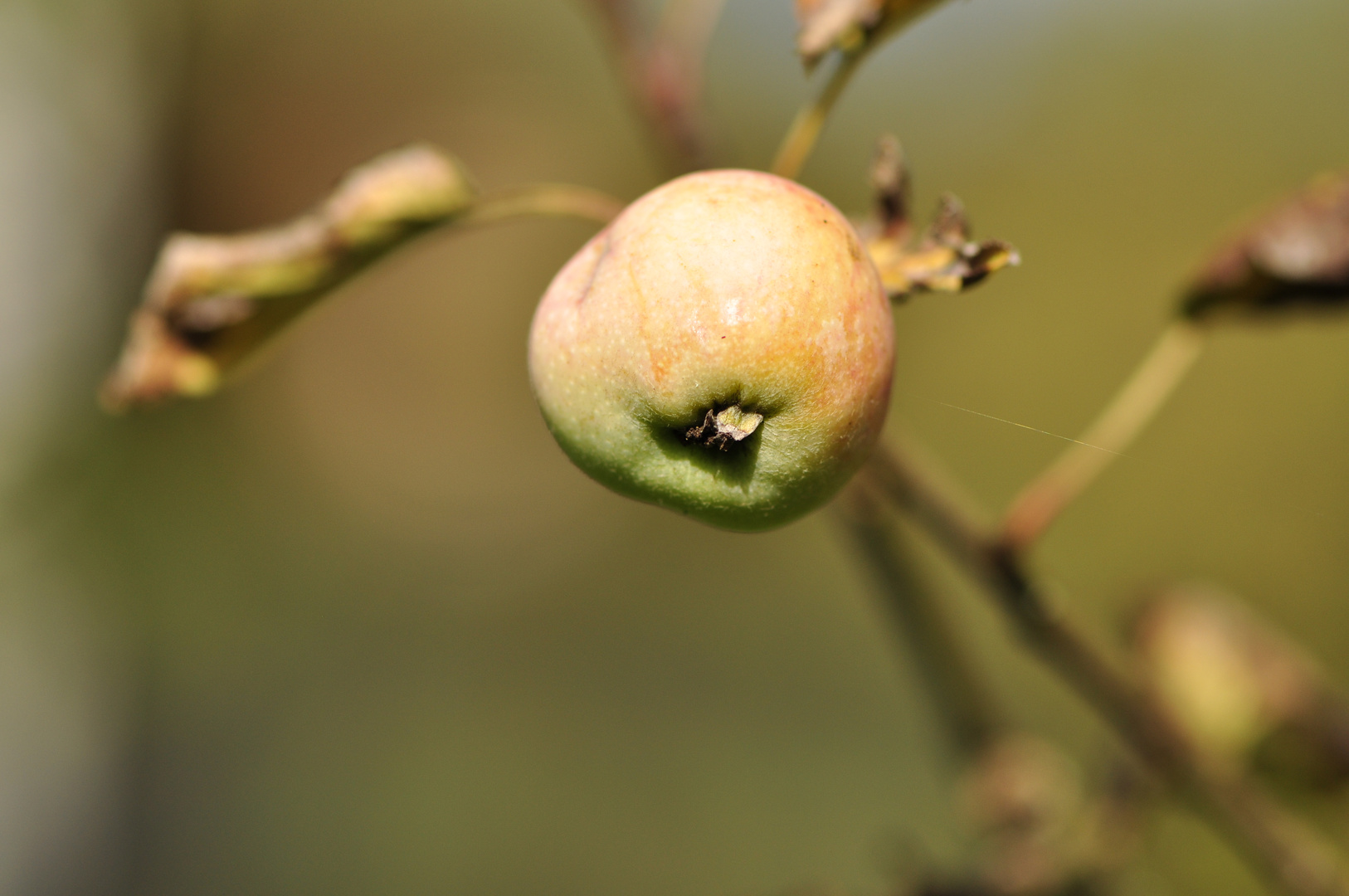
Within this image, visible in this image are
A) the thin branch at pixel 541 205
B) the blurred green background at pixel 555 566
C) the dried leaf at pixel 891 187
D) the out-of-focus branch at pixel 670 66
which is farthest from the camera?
the blurred green background at pixel 555 566

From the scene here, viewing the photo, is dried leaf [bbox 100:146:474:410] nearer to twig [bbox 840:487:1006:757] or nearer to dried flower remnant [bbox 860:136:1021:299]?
Result: dried flower remnant [bbox 860:136:1021:299]

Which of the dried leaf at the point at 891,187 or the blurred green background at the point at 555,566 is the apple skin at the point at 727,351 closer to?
the dried leaf at the point at 891,187

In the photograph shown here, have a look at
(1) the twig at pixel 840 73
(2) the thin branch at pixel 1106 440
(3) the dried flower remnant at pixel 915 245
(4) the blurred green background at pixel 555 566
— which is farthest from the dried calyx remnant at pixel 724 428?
(4) the blurred green background at pixel 555 566

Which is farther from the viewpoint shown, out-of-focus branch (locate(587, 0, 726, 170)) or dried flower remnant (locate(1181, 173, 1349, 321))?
out-of-focus branch (locate(587, 0, 726, 170))

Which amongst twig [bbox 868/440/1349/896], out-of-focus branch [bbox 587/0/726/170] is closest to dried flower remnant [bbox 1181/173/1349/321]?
twig [bbox 868/440/1349/896]

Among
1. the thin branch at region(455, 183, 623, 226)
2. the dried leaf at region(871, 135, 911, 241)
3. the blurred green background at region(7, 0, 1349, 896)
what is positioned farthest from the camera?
the blurred green background at region(7, 0, 1349, 896)

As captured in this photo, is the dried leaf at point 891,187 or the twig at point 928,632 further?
the twig at point 928,632

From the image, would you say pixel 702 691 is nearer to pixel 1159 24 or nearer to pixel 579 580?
pixel 579 580
